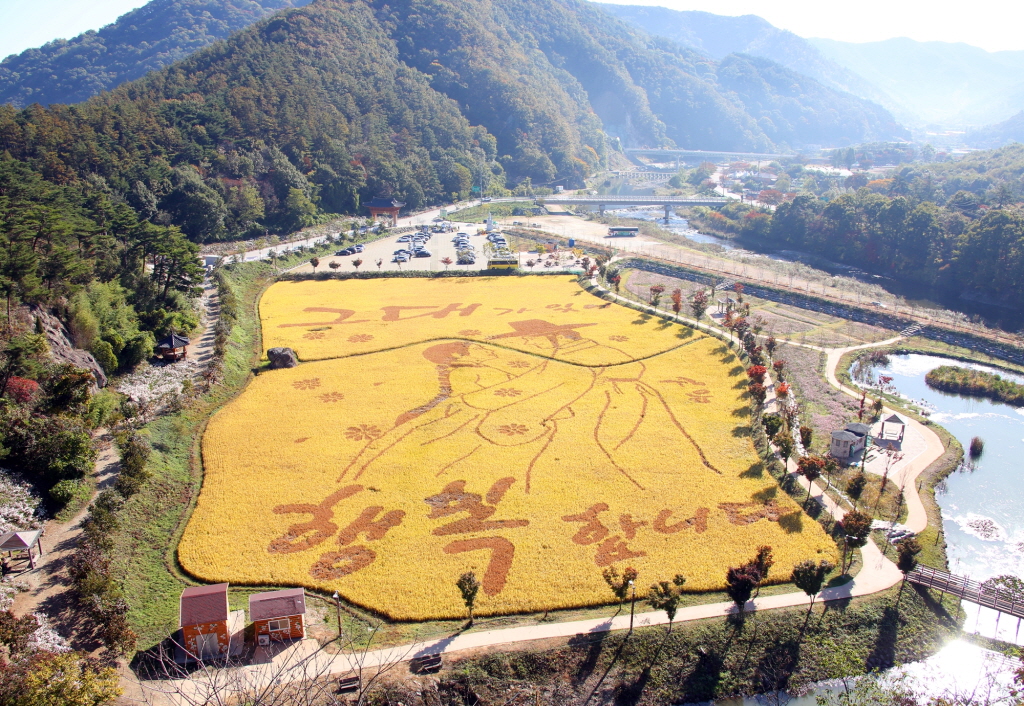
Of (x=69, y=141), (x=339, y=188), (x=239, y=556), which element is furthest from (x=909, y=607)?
(x=339, y=188)

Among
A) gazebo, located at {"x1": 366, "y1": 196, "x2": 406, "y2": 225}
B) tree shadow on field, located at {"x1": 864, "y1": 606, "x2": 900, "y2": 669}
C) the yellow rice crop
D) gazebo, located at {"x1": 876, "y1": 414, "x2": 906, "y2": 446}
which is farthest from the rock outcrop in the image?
gazebo, located at {"x1": 366, "y1": 196, "x2": 406, "y2": 225}

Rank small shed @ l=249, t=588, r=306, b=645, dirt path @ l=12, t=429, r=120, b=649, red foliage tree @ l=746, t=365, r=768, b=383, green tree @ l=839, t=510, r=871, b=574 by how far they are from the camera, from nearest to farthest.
Answer: dirt path @ l=12, t=429, r=120, b=649 → small shed @ l=249, t=588, r=306, b=645 → green tree @ l=839, t=510, r=871, b=574 → red foliage tree @ l=746, t=365, r=768, b=383

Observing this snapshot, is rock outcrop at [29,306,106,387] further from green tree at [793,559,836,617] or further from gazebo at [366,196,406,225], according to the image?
gazebo at [366,196,406,225]

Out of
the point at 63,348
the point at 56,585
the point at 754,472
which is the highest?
the point at 63,348

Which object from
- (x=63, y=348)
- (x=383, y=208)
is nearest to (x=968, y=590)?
(x=63, y=348)

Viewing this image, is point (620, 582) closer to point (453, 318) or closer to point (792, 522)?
point (792, 522)

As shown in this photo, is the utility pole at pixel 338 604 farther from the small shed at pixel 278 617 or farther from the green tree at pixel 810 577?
the green tree at pixel 810 577

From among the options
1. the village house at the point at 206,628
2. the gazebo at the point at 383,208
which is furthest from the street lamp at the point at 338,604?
the gazebo at the point at 383,208
